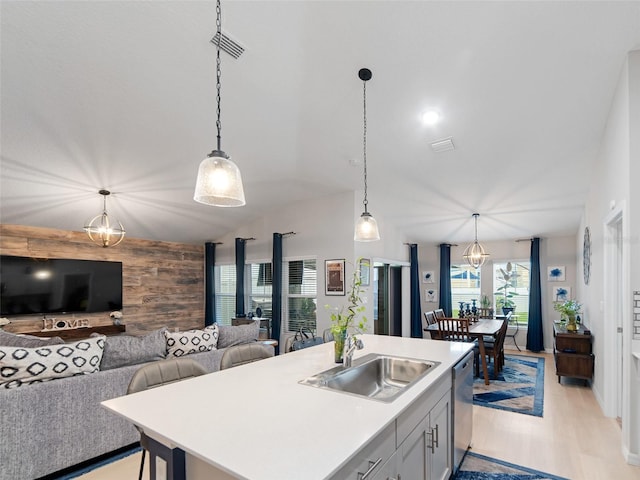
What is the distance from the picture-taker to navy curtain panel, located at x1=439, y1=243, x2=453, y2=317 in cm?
770

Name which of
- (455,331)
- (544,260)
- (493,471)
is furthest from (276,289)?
(544,260)

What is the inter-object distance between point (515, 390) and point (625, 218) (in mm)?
2664

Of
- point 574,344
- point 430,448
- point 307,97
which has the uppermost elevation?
point 307,97

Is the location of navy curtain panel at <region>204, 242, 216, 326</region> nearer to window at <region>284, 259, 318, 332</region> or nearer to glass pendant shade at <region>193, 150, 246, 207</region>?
window at <region>284, 259, 318, 332</region>

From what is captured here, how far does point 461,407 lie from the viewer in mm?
2604

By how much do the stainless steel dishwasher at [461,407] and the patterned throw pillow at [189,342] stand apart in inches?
94.0

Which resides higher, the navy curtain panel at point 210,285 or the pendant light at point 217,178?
the pendant light at point 217,178

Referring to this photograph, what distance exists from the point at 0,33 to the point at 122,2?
93 cm

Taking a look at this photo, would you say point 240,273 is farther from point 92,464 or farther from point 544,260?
point 544,260

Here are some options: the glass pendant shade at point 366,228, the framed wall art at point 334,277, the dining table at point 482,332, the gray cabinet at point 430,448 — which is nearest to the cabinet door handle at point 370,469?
the gray cabinet at point 430,448

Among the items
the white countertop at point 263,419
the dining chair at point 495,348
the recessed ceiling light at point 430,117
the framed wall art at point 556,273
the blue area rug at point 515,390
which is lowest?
the blue area rug at point 515,390

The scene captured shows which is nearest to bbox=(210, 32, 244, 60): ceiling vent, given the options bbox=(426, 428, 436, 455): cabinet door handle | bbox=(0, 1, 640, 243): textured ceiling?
bbox=(0, 1, 640, 243): textured ceiling

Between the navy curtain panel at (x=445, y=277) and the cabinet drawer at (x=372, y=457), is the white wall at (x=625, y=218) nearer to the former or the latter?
the cabinet drawer at (x=372, y=457)

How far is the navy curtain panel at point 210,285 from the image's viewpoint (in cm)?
745
